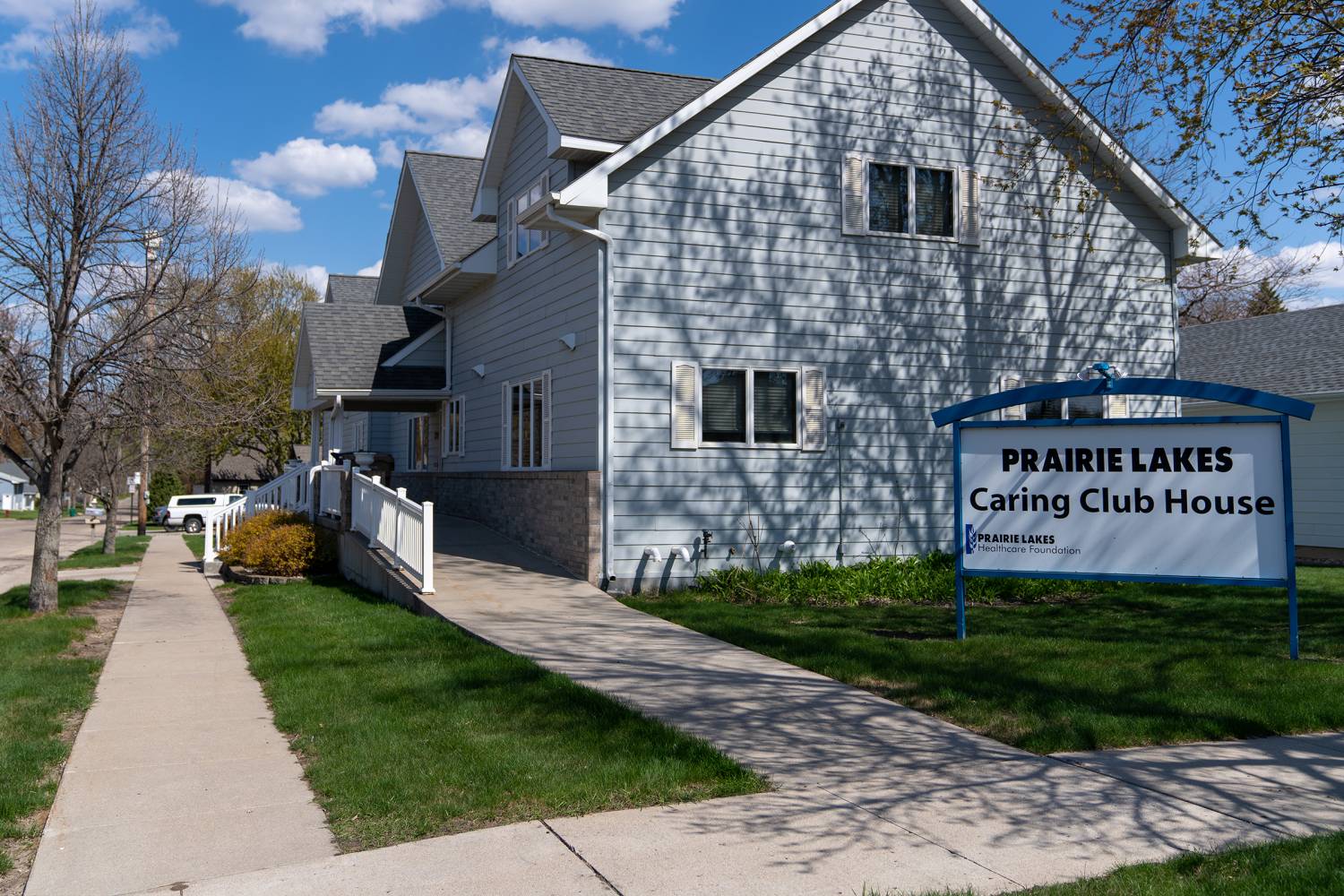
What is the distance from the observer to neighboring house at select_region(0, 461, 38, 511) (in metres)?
104

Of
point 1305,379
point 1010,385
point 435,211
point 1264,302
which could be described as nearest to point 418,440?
point 435,211

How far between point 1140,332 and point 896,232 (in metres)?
4.61

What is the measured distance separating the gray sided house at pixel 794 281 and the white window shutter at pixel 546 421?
55 mm

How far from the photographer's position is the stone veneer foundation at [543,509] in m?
14.2

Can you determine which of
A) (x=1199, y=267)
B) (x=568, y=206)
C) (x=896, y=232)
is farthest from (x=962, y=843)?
(x=1199, y=267)

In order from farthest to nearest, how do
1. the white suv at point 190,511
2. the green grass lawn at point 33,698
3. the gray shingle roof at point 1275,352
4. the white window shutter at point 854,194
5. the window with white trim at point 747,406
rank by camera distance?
the white suv at point 190,511, the gray shingle roof at point 1275,352, the white window shutter at point 854,194, the window with white trim at point 747,406, the green grass lawn at point 33,698

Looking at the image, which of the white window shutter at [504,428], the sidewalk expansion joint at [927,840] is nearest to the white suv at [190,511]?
the white window shutter at [504,428]

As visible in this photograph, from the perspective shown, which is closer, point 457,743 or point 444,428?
point 457,743

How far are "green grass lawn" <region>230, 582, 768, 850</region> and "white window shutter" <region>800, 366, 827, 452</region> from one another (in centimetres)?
644

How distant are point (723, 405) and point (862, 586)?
3027 mm

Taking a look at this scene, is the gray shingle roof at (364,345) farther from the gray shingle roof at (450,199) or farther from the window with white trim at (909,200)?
the window with white trim at (909,200)

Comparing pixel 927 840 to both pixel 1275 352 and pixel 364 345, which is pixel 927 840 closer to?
pixel 364 345

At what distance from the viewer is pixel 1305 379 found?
22.1 metres

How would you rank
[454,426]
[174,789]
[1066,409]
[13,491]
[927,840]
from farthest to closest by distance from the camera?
[13,491] → [454,426] → [1066,409] → [174,789] → [927,840]
